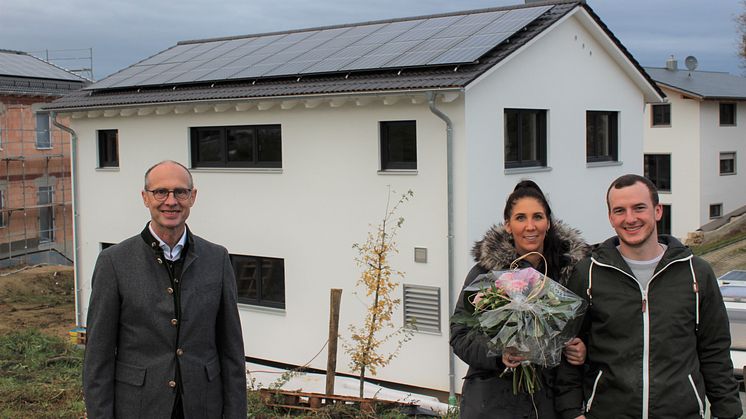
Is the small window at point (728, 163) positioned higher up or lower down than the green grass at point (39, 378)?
higher up

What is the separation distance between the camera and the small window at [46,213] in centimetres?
2934

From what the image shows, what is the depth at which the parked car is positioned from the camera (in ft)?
38.5

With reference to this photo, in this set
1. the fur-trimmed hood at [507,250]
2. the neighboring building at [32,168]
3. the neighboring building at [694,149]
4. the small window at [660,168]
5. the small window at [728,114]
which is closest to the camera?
the fur-trimmed hood at [507,250]

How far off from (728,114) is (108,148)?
2772 cm

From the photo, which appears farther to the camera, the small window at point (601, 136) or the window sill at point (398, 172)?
the small window at point (601, 136)

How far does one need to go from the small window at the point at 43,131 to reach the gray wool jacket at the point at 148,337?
88.6 ft

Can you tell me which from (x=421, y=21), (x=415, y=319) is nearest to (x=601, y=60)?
(x=421, y=21)

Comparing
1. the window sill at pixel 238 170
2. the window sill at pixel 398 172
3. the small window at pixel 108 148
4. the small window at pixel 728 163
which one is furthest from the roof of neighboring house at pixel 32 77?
the small window at pixel 728 163

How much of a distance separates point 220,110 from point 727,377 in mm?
12327

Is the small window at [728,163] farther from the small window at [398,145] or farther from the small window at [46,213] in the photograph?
the small window at [46,213]

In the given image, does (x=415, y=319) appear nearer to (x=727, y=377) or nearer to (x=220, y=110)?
(x=220, y=110)

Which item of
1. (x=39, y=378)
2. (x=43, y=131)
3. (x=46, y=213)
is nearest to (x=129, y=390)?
(x=39, y=378)

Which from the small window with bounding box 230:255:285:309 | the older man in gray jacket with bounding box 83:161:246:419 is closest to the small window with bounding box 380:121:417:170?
the small window with bounding box 230:255:285:309

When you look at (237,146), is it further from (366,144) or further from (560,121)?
(560,121)
